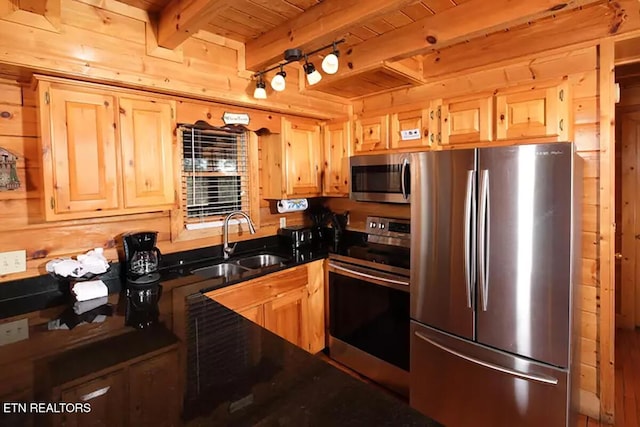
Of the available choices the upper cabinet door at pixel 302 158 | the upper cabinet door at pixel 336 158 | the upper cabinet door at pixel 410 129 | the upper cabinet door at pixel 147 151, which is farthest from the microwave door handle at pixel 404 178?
the upper cabinet door at pixel 147 151

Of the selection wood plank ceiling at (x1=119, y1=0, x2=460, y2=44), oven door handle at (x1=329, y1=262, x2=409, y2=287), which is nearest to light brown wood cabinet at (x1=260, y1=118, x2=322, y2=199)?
oven door handle at (x1=329, y1=262, x2=409, y2=287)

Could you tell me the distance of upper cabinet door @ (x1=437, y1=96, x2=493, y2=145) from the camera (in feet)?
7.59

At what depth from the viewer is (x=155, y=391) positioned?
3.44 feet

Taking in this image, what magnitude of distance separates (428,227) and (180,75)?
5.71ft

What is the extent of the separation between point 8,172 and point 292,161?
5.86ft

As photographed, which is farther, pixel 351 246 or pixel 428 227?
pixel 351 246

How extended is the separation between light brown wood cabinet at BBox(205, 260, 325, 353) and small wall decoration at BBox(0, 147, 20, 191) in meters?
1.15

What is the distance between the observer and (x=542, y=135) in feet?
6.87

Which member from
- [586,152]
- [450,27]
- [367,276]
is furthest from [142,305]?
[586,152]

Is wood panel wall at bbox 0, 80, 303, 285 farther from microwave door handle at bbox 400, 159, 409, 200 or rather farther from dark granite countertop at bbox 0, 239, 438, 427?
microwave door handle at bbox 400, 159, 409, 200

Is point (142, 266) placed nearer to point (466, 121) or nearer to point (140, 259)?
point (140, 259)

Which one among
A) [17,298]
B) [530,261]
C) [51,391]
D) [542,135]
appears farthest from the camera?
[542,135]

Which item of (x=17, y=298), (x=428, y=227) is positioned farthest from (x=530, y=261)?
(x=17, y=298)

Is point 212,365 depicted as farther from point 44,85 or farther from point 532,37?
point 532,37
